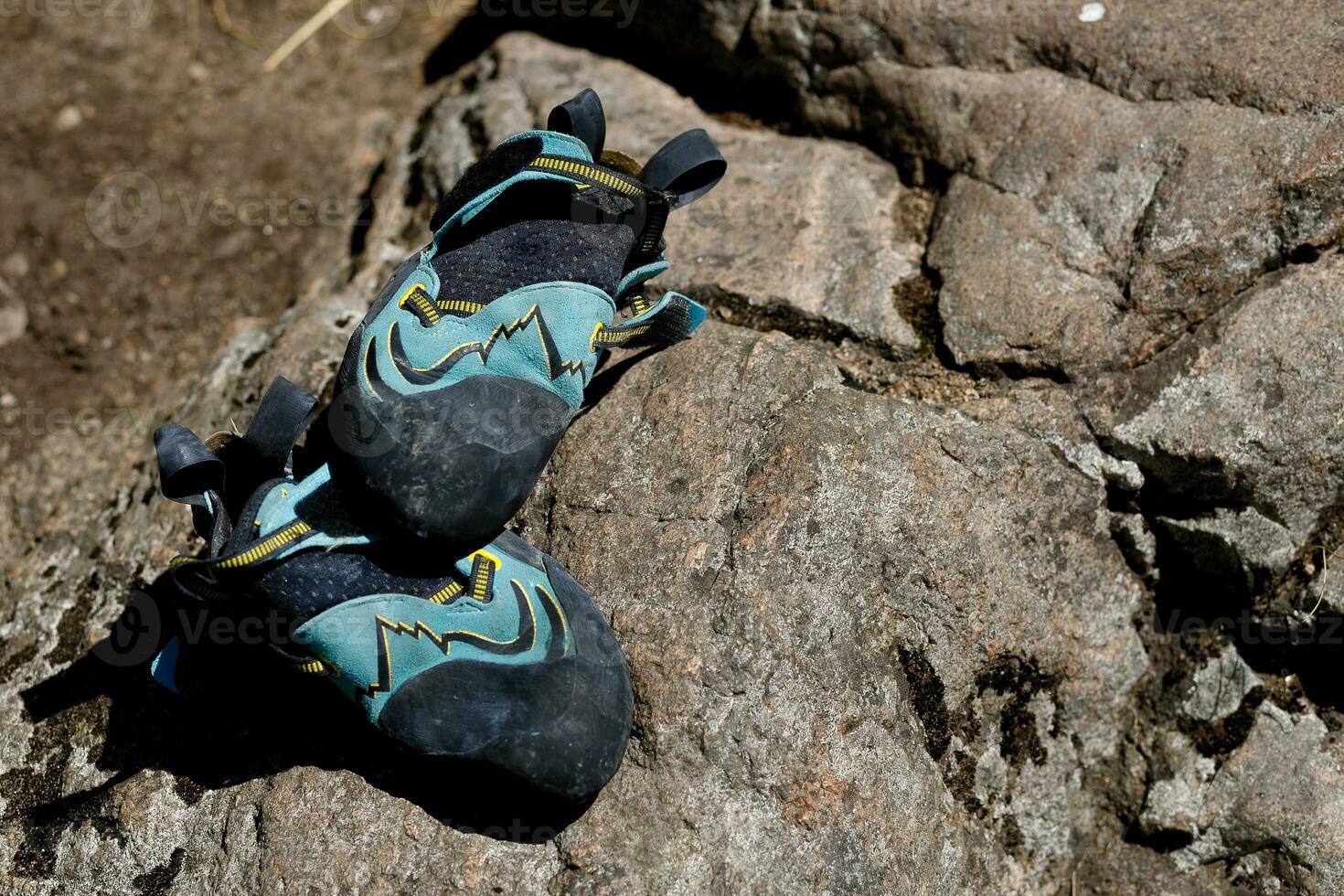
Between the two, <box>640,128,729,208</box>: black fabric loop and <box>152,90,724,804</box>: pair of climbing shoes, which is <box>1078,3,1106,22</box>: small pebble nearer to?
<box>640,128,729,208</box>: black fabric loop

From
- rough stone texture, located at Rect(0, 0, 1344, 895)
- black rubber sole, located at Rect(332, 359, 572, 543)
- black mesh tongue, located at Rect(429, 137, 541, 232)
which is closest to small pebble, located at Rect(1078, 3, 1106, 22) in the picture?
rough stone texture, located at Rect(0, 0, 1344, 895)

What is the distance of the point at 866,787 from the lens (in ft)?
6.64

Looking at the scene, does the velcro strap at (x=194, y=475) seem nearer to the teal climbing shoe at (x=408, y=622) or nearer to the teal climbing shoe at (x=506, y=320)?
the teal climbing shoe at (x=408, y=622)

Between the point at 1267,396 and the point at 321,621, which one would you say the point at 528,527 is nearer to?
the point at 321,621

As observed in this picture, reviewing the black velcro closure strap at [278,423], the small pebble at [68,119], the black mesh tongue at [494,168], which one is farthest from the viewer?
the small pebble at [68,119]

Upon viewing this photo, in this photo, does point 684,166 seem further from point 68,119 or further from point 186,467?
point 68,119

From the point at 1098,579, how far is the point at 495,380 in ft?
4.18

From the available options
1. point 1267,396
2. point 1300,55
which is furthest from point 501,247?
point 1300,55

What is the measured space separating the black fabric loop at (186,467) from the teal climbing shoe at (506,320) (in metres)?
0.22

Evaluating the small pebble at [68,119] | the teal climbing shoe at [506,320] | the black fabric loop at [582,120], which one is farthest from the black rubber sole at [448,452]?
the small pebble at [68,119]

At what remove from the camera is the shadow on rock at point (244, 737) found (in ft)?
6.66

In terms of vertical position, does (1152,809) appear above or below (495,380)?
below

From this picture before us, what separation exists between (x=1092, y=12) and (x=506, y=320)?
1598mm

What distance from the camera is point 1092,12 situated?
8.55ft
